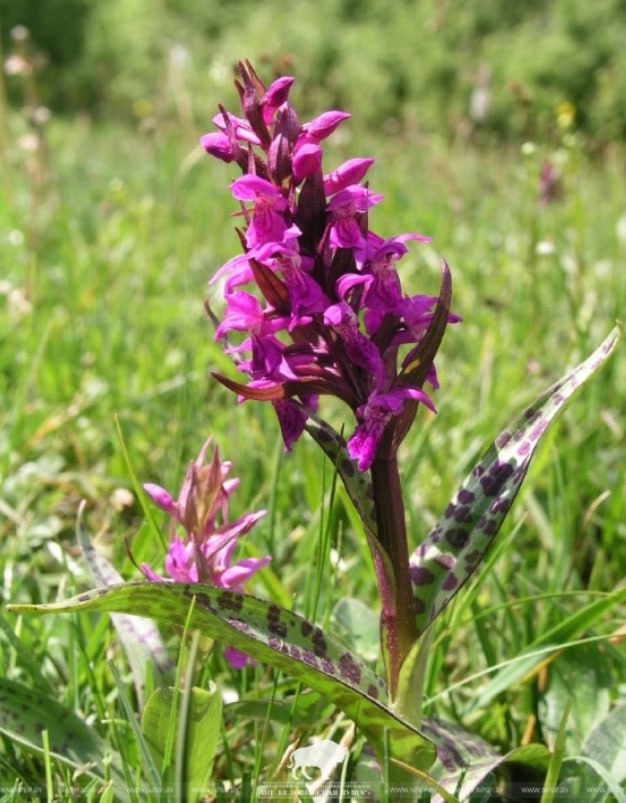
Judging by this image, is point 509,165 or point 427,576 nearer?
point 427,576

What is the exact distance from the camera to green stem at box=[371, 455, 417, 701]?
3.00 ft

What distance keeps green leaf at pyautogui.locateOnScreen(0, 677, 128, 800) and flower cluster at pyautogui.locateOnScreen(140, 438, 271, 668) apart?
0.18 meters

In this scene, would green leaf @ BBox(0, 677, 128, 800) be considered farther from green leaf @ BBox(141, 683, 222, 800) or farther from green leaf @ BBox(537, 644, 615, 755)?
green leaf @ BBox(537, 644, 615, 755)

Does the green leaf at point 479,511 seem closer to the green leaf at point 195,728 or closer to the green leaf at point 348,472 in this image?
the green leaf at point 348,472

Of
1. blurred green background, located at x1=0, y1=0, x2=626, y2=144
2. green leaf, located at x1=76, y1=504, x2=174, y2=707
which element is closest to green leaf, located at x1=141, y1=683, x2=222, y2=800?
green leaf, located at x1=76, y1=504, x2=174, y2=707

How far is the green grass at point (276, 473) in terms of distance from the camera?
1136mm

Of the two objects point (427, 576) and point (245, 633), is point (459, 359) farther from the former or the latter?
point (245, 633)

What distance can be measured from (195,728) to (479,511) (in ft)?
1.16

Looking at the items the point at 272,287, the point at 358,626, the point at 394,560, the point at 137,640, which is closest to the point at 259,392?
the point at 272,287

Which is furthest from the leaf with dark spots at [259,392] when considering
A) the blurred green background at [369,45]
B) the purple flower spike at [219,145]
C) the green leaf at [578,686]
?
the blurred green background at [369,45]

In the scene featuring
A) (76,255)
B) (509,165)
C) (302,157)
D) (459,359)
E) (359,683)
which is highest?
(509,165)

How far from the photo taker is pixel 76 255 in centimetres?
336

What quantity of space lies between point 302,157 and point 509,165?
6654 mm

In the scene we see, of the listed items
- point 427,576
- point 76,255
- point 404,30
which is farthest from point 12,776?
point 404,30
